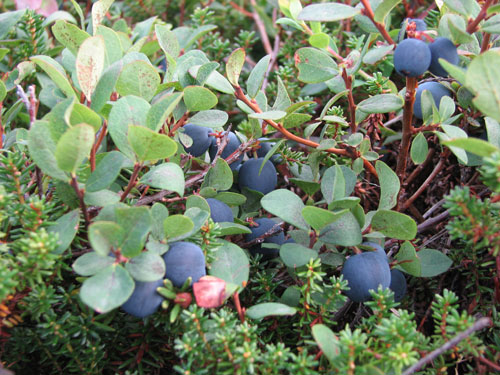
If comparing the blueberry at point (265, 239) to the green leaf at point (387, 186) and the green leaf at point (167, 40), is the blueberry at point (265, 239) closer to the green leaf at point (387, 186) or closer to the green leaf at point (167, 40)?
the green leaf at point (387, 186)

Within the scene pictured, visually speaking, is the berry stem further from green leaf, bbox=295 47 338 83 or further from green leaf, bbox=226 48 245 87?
green leaf, bbox=226 48 245 87

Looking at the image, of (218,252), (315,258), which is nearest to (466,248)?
(315,258)

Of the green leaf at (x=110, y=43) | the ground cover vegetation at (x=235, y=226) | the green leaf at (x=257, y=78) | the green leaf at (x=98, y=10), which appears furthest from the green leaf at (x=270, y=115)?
the green leaf at (x=98, y=10)

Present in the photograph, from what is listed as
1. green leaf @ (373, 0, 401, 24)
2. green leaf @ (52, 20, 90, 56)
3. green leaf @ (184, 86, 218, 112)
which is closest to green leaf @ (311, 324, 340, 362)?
green leaf @ (184, 86, 218, 112)

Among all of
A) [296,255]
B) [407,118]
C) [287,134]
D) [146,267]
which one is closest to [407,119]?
[407,118]

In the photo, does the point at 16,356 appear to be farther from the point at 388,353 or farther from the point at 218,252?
the point at 388,353

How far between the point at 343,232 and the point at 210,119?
34 cm

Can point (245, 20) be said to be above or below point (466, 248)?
above

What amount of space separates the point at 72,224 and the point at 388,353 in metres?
0.51

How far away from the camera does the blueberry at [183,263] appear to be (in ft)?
2.44

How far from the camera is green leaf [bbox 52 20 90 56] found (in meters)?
0.91

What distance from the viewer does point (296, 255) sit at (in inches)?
32.9

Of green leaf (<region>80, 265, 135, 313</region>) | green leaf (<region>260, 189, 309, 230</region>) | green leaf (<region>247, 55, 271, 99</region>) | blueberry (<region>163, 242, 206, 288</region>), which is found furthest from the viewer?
green leaf (<region>247, 55, 271, 99</region>)

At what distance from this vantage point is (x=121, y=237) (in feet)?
2.31
